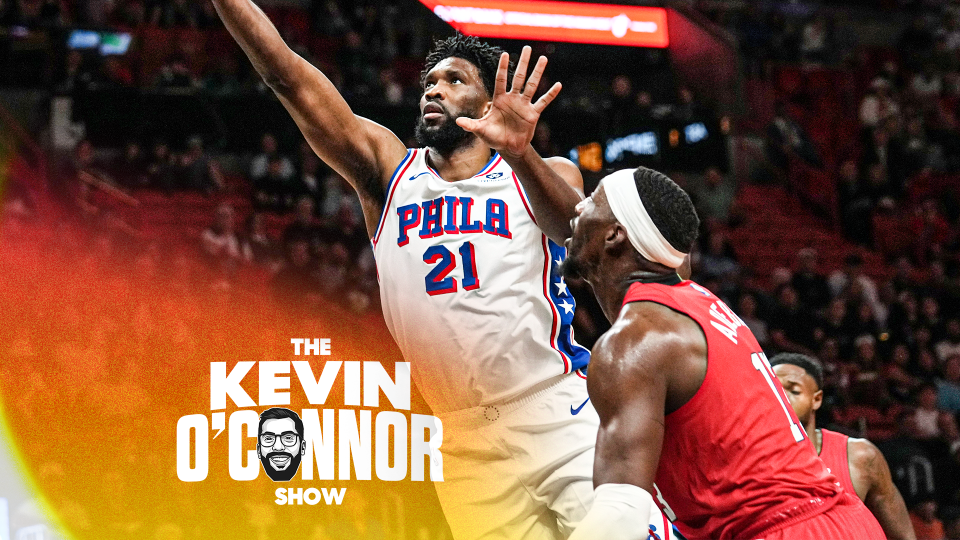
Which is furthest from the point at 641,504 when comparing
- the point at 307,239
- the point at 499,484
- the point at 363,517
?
the point at 307,239

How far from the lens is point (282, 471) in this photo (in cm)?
717

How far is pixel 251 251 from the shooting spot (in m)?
10.0

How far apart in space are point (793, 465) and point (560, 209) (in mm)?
1525

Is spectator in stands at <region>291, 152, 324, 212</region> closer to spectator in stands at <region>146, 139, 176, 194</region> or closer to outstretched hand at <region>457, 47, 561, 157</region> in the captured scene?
spectator in stands at <region>146, 139, 176, 194</region>

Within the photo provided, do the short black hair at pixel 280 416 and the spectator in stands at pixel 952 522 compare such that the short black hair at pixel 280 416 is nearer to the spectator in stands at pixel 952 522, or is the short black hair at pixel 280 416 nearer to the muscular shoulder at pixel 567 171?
the muscular shoulder at pixel 567 171

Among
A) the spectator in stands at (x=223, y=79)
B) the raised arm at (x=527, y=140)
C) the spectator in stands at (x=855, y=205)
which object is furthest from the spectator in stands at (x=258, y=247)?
the spectator in stands at (x=855, y=205)

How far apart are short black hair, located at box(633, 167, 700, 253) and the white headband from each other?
0.05 ft

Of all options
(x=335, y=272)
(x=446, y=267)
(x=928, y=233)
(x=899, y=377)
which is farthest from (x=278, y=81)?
(x=928, y=233)

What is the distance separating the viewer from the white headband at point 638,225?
2.96 m

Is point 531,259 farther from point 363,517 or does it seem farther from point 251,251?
point 251,251

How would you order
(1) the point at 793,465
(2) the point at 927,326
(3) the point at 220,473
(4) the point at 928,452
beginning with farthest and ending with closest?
1. (2) the point at 927,326
2. (4) the point at 928,452
3. (3) the point at 220,473
4. (1) the point at 793,465

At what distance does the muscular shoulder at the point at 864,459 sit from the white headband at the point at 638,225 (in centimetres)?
304

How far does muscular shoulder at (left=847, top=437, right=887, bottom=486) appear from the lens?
17.9 ft

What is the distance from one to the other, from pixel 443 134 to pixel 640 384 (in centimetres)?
206
